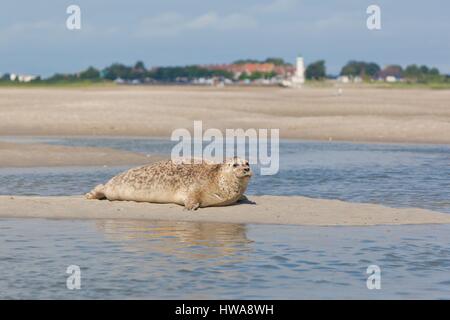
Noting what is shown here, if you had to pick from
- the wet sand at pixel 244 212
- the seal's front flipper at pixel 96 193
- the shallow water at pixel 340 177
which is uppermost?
the seal's front flipper at pixel 96 193

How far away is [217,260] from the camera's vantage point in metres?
11.5

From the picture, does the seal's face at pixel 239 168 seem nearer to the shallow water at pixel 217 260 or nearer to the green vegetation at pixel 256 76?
the shallow water at pixel 217 260

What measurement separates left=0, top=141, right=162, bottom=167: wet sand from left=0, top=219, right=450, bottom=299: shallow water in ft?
31.4

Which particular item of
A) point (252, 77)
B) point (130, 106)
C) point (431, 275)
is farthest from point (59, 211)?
point (252, 77)

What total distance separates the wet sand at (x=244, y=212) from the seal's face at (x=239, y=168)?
1.72 ft

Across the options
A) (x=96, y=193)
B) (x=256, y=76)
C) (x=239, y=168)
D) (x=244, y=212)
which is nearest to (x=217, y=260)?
(x=244, y=212)

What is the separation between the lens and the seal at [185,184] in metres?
15.8

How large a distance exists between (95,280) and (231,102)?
4538 cm

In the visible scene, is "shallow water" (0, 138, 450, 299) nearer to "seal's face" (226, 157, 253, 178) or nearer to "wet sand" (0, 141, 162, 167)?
"seal's face" (226, 157, 253, 178)

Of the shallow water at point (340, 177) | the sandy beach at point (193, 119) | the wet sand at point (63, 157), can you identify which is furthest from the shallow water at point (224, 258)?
the sandy beach at point (193, 119)

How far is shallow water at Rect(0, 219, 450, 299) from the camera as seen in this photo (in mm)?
10039

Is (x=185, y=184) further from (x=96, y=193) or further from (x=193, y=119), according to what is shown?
(x=193, y=119)

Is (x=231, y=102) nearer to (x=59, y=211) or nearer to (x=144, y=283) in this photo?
(x=59, y=211)

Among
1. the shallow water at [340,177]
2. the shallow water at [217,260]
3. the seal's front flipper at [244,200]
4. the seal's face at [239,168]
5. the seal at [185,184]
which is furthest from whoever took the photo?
the shallow water at [340,177]
